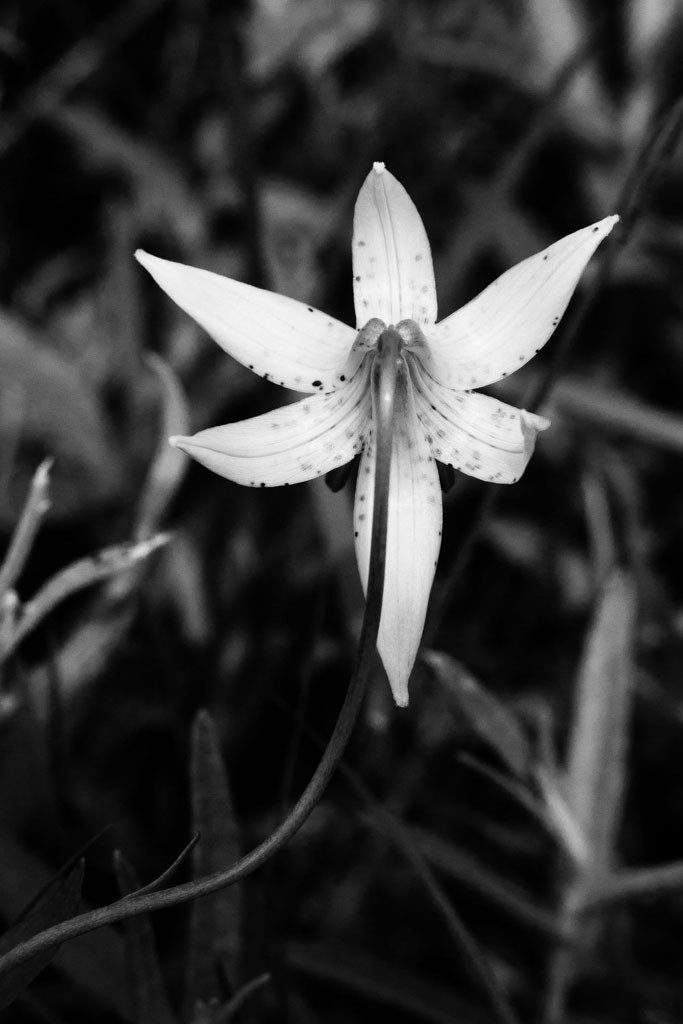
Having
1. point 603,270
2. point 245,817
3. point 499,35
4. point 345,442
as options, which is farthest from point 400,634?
point 499,35

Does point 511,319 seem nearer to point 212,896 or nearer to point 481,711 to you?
point 481,711

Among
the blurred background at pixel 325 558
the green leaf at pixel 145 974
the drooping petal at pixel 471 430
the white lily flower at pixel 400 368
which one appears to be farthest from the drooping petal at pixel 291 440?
the green leaf at pixel 145 974

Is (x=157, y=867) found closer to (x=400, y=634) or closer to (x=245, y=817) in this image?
(x=245, y=817)

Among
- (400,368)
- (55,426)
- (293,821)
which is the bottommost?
(293,821)

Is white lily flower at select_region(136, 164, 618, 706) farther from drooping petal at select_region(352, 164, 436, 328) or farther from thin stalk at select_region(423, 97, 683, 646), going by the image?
thin stalk at select_region(423, 97, 683, 646)

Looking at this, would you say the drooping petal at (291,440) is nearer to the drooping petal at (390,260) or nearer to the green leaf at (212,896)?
the drooping petal at (390,260)

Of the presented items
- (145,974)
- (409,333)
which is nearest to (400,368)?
(409,333)

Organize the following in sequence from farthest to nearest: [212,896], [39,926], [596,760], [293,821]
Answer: [596,760] < [212,896] < [39,926] < [293,821]
